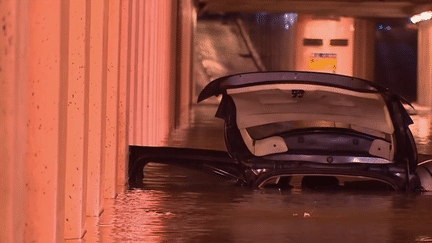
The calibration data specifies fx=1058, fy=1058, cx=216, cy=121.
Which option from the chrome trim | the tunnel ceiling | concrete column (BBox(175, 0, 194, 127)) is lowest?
the chrome trim

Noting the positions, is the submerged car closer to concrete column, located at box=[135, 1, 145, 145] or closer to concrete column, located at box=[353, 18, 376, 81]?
concrete column, located at box=[135, 1, 145, 145]

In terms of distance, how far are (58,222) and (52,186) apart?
0.18m

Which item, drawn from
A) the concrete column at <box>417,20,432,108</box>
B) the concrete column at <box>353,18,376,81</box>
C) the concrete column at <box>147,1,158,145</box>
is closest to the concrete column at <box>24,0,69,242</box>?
the concrete column at <box>147,1,158,145</box>

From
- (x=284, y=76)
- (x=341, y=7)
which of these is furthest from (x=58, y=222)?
(x=341, y=7)

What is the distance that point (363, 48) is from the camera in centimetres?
3897

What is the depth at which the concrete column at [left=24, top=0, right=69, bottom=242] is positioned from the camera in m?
4.53

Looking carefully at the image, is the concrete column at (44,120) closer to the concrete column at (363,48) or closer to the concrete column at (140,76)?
the concrete column at (140,76)

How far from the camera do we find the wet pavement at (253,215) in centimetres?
561

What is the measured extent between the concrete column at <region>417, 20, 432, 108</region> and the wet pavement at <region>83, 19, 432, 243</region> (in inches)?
1054

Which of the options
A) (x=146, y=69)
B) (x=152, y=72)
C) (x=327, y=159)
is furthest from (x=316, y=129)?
(x=152, y=72)

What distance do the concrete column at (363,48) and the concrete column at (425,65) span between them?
2.67m

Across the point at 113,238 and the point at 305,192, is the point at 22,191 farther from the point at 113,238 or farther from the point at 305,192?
the point at 305,192

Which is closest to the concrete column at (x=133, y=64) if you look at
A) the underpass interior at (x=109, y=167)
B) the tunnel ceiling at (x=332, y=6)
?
the underpass interior at (x=109, y=167)

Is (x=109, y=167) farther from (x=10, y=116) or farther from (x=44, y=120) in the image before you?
(x=10, y=116)
